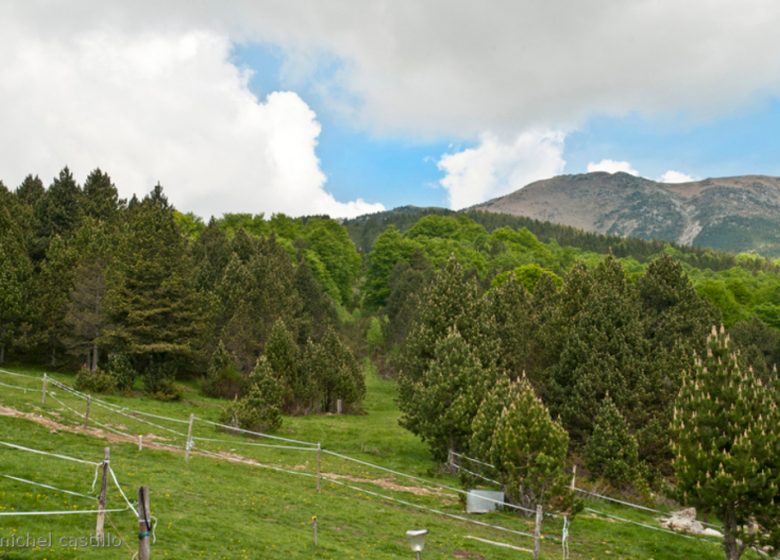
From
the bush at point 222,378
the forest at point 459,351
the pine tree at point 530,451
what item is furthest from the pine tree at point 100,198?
the pine tree at point 530,451

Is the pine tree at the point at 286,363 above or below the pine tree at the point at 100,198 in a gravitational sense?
below

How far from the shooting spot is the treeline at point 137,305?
45000 millimetres

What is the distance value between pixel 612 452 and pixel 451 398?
9.05 m

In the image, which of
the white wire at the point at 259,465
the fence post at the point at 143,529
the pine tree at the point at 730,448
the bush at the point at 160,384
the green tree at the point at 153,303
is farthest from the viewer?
the green tree at the point at 153,303

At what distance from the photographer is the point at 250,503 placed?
20125 mm

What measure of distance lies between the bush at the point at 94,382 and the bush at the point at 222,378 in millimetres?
10333

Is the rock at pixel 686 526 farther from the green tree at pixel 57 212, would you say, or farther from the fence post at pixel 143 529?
the green tree at pixel 57 212

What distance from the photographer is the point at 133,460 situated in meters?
24.0

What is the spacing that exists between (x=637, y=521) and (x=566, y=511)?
647 cm

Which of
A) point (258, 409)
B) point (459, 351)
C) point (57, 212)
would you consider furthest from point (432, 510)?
point (57, 212)

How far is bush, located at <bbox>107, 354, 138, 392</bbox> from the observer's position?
139ft

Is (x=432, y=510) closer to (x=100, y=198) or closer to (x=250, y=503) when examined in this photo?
(x=250, y=503)

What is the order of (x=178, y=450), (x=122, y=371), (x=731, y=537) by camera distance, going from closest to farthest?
(x=731, y=537) < (x=178, y=450) < (x=122, y=371)

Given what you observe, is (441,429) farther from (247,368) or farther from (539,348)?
(247,368)
